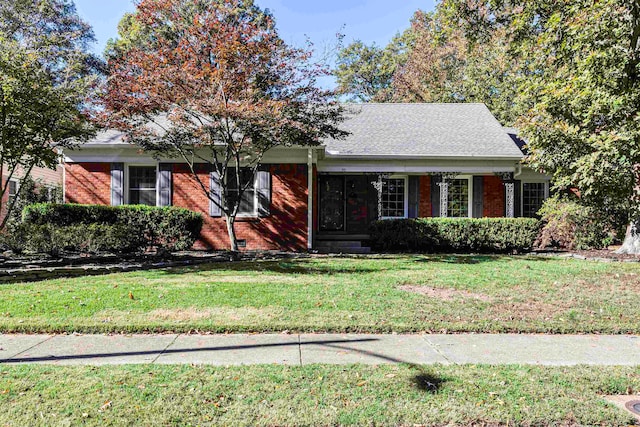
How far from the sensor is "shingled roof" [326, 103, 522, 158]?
14.0 m

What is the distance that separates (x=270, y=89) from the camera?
32.4ft

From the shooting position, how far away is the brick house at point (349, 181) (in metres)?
13.2

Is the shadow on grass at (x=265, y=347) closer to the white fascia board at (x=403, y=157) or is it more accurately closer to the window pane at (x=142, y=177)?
the white fascia board at (x=403, y=157)

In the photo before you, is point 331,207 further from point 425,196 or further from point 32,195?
point 32,195

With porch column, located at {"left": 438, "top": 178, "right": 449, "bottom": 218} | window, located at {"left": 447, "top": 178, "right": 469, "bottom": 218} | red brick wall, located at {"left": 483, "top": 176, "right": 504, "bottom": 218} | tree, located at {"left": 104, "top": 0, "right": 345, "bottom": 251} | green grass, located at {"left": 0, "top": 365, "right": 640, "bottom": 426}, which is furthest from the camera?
window, located at {"left": 447, "top": 178, "right": 469, "bottom": 218}

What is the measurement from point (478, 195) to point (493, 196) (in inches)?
Result: 25.0

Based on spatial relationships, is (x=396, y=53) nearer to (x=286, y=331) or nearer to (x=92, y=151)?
(x=92, y=151)

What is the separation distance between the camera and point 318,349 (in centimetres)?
426

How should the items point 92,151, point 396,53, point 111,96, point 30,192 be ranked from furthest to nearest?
1. point 396,53
2. point 30,192
3. point 92,151
4. point 111,96

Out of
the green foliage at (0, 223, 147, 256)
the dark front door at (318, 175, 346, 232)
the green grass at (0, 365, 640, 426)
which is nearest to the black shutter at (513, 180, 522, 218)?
the dark front door at (318, 175, 346, 232)

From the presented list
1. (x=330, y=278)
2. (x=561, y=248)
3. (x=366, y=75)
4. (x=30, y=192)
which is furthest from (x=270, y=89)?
(x=366, y=75)

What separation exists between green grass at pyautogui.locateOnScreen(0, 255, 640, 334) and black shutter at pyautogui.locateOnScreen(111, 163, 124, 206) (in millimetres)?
5558

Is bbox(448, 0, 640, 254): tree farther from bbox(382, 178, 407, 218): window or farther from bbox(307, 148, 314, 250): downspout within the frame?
bbox(307, 148, 314, 250): downspout

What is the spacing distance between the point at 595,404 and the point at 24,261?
10906 millimetres
